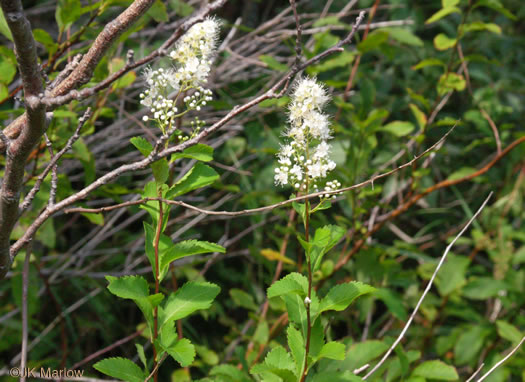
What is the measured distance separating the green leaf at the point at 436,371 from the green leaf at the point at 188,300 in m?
0.47

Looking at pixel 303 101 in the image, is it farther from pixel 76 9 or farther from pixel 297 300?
pixel 76 9

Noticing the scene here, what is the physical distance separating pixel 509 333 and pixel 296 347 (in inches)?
39.6

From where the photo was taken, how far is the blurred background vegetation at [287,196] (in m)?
1.37

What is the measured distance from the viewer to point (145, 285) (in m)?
0.80

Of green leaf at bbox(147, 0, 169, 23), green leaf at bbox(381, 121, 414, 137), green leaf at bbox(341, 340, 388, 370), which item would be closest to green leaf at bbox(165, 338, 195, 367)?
green leaf at bbox(341, 340, 388, 370)

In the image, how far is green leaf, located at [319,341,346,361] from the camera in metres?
0.76

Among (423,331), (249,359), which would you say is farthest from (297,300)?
(423,331)

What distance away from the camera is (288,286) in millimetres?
759

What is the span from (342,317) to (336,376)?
0.87 metres

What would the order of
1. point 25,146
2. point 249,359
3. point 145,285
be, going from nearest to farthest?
point 25,146 → point 145,285 → point 249,359

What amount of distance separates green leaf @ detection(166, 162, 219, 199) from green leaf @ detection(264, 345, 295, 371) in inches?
10.4

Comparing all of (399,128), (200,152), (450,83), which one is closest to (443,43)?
(450,83)

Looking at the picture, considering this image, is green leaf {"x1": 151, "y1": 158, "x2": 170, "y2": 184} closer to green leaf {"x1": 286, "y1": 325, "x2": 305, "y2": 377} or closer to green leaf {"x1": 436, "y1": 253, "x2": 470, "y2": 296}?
green leaf {"x1": 286, "y1": 325, "x2": 305, "y2": 377}

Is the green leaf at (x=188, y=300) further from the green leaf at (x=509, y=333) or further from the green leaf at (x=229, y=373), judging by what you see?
the green leaf at (x=509, y=333)
